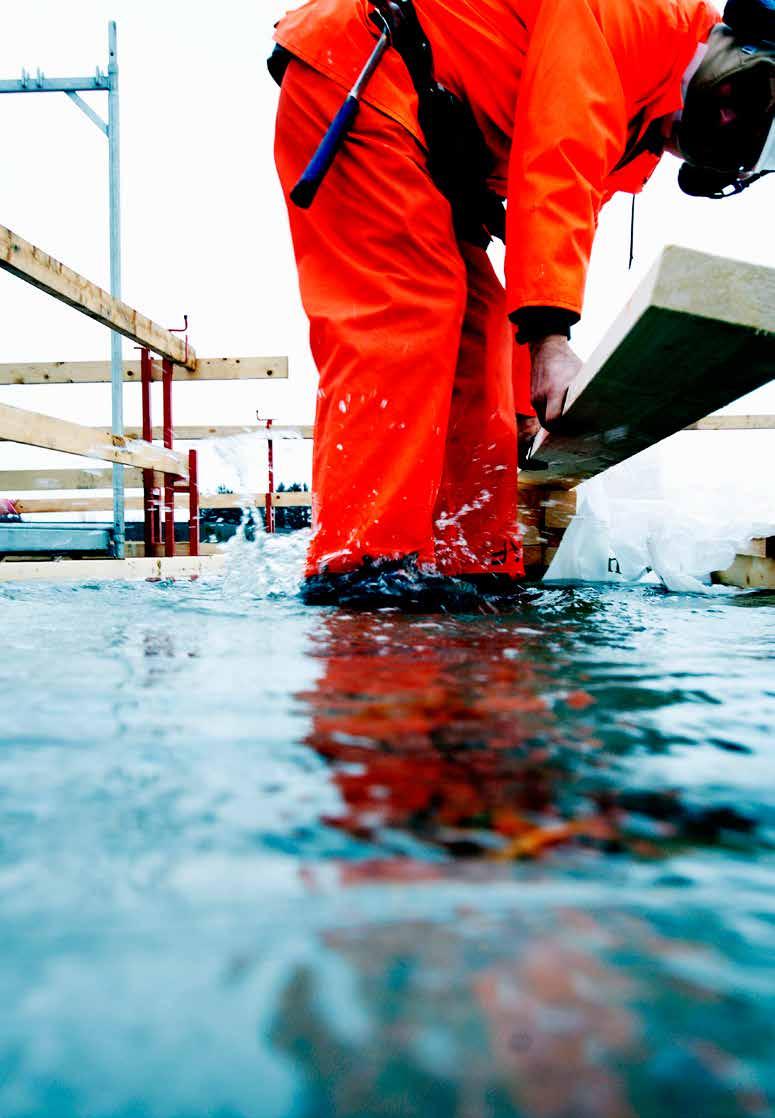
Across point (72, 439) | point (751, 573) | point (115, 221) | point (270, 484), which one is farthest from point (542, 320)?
point (270, 484)

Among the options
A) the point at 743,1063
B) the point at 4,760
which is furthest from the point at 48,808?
the point at 743,1063

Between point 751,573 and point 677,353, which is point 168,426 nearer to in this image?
point 751,573

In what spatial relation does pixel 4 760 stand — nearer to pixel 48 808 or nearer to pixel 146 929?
pixel 48 808

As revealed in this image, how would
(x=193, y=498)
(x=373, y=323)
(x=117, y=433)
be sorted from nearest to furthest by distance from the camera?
(x=373, y=323) < (x=117, y=433) < (x=193, y=498)

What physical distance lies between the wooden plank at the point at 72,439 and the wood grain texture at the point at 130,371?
128 cm

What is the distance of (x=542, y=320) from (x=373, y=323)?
0.39 m

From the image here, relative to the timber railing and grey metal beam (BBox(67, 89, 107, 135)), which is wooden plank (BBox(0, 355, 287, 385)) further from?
grey metal beam (BBox(67, 89, 107, 135))

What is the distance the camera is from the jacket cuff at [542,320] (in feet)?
5.14

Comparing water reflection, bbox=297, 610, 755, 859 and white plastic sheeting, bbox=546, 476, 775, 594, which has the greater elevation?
white plastic sheeting, bbox=546, 476, 775, 594

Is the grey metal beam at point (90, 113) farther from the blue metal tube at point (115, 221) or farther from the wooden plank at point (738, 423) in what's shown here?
the wooden plank at point (738, 423)

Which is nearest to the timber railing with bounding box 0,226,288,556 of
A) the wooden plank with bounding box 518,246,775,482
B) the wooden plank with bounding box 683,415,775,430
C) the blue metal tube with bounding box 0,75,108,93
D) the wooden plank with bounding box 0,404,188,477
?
the wooden plank with bounding box 0,404,188,477

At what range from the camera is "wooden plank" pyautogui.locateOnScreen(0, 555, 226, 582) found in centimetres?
281

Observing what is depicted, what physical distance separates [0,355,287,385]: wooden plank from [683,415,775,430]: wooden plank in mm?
2926

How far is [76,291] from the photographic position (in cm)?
308
